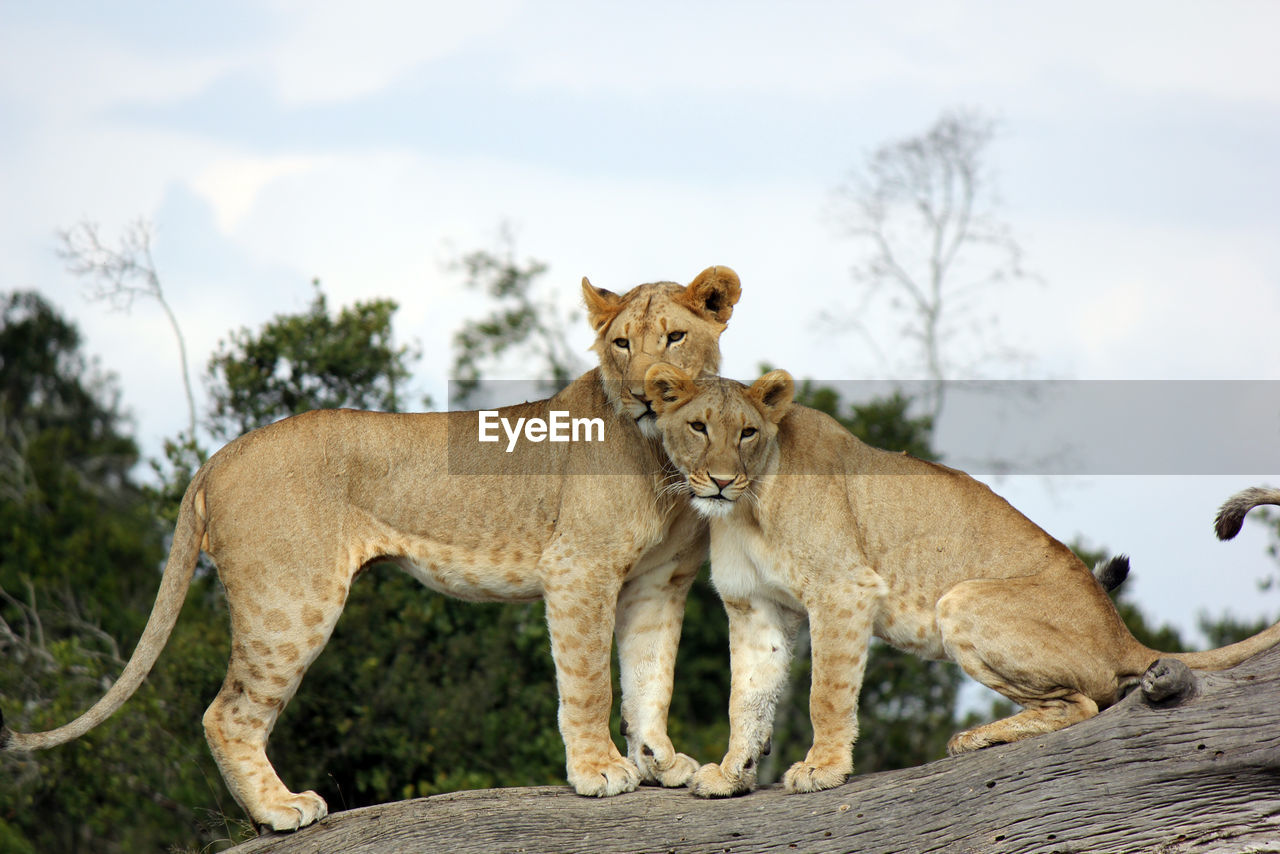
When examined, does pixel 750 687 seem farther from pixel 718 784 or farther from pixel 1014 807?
pixel 1014 807

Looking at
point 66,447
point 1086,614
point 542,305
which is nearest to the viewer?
point 1086,614

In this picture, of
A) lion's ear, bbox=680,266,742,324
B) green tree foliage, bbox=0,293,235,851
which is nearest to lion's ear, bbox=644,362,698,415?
lion's ear, bbox=680,266,742,324

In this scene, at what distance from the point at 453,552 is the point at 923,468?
2553 millimetres

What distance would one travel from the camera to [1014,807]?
591 cm

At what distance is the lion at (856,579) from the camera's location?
628cm

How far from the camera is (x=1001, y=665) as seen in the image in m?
6.20

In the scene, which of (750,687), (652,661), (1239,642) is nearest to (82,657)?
(652,661)

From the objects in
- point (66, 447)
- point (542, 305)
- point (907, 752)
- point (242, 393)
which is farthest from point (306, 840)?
point (66, 447)

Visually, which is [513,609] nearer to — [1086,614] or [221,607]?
[221,607]

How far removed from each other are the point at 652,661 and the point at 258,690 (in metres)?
2.07

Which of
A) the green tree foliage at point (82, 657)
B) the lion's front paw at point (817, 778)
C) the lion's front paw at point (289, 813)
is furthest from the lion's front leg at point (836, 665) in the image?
the green tree foliage at point (82, 657)

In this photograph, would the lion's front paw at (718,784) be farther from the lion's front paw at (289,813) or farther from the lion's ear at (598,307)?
the lion's ear at (598,307)

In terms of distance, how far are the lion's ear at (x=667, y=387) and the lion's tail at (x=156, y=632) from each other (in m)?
2.52

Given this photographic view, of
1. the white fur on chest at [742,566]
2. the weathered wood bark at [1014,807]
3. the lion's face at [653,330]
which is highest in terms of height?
the lion's face at [653,330]
